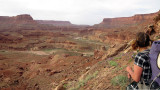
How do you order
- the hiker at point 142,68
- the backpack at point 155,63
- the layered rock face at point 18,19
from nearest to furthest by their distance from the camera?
1. the backpack at point 155,63
2. the hiker at point 142,68
3. the layered rock face at point 18,19

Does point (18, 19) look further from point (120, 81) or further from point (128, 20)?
point (120, 81)

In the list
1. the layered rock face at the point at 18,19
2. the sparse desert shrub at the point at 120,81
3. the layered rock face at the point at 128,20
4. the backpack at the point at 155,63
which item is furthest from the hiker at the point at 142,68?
the layered rock face at the point at 18,19

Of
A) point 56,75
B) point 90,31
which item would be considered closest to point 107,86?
point 56,75

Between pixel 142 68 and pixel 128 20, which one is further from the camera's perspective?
pixel 128 20

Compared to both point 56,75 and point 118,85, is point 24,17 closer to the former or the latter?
point 56,75

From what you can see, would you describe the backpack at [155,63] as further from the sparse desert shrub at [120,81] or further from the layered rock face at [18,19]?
the layered rock face at [18,19]

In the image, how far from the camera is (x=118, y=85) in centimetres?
379

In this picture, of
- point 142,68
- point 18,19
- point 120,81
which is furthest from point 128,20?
point 142,68

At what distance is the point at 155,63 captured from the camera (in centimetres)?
181

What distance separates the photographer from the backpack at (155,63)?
69.4 inches

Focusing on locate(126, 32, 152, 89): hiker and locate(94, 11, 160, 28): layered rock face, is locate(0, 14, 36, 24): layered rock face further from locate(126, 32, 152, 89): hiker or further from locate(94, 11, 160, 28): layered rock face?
locate(126, 32, 152, 89): hiker

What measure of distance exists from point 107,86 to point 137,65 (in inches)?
89.6

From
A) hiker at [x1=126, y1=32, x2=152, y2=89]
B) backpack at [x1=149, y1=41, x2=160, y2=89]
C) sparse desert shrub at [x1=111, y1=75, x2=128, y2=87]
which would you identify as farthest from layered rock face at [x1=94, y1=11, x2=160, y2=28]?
backpack at [x1=149, y1=41, x2=160, y2=89]

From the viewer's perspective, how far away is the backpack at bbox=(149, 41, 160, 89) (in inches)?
69.4
